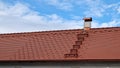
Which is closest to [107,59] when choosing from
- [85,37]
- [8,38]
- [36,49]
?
[85,37]

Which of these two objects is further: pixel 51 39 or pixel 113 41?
pixel 51 39

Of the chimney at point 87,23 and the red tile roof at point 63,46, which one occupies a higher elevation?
the chimney at point 87,23

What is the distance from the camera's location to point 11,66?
65.4 ft

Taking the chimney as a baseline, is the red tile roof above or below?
below

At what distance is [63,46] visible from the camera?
20375 millimetres

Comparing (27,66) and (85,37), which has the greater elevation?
(85,37)

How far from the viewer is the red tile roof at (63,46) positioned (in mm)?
18683

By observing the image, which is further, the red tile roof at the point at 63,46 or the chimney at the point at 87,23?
the chimney at the point at 87,23

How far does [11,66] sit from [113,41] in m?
6.55

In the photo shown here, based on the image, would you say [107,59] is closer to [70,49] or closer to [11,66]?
[70,49]

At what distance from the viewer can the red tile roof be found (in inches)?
736

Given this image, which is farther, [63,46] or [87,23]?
[87,23]

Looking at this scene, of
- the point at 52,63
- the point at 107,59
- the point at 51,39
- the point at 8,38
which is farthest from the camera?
the point at 8,38

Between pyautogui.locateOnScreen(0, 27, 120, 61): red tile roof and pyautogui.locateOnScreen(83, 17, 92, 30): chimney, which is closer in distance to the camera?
pyautogui.locateOnScreen(0, 27, 120, 61): red tile roof
